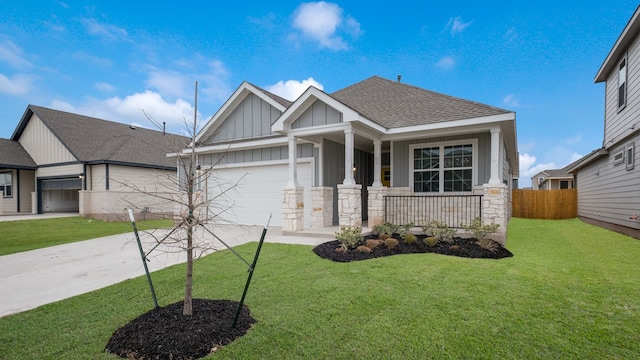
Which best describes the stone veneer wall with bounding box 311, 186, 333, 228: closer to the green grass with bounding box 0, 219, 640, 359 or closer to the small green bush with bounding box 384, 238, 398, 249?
the small green bush with bounding box 384, 238, 398, 249

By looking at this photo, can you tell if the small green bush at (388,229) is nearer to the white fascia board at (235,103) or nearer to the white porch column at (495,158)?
the white porch column at (495,158)

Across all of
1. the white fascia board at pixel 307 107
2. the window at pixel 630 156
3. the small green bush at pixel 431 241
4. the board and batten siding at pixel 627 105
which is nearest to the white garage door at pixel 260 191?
the white fascia board at pixel 307 107

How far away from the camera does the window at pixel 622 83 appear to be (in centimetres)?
1006

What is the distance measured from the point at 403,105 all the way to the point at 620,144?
7391mm

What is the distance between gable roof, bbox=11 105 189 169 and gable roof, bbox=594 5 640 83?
16863 mm

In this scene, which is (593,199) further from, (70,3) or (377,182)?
(70,3)

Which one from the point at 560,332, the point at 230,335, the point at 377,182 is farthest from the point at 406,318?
the point at 377,182

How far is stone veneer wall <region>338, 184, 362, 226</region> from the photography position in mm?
7852

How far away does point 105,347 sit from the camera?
108 inches

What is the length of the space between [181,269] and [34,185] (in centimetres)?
1929

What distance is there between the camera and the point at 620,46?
9977 millimetres

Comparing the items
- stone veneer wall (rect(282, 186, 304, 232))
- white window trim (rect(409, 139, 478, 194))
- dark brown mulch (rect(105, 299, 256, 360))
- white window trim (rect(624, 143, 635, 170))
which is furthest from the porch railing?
dark brown mulch (rect(105, 299, 256, 360))

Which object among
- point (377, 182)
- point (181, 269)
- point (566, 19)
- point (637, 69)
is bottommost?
point (181, 269)

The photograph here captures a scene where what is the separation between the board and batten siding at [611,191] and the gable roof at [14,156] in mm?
26145
